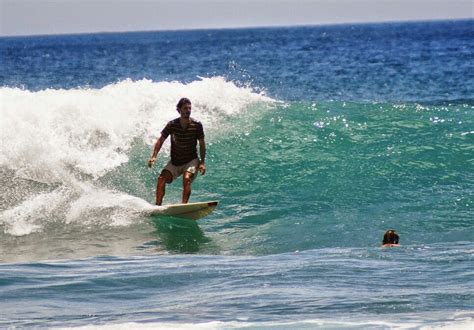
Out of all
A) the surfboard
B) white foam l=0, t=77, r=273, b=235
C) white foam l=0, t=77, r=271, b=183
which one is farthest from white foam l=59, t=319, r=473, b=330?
white foam l=0, t=77, r=271, b=183

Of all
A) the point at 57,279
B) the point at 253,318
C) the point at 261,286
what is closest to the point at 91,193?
the point at 57,279

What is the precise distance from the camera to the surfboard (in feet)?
38.1

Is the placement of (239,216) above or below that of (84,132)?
below

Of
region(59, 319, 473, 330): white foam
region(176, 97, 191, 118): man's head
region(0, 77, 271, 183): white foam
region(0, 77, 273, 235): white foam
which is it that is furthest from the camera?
region(0, 77, 271, 183): white foam

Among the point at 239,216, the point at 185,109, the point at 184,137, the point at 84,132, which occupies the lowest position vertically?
the point at 239,216

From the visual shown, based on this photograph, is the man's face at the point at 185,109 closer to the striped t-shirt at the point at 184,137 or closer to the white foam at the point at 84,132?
the striped t-shirt at the point at 184,137

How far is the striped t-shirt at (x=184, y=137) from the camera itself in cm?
1180

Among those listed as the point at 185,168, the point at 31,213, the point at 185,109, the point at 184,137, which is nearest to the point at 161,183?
the point at 185,168

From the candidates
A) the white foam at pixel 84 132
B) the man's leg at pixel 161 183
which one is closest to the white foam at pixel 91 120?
the white foam at pixel 84 132

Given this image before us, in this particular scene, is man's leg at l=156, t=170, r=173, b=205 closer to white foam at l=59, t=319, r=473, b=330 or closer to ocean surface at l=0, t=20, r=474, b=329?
ocean surface at l=0, t=20, r=474, b=329

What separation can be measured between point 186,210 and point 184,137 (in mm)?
922

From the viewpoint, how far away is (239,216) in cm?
1272

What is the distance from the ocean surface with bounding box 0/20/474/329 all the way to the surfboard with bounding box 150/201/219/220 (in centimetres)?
11

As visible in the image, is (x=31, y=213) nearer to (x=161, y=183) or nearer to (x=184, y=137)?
(x=161, y=183)
